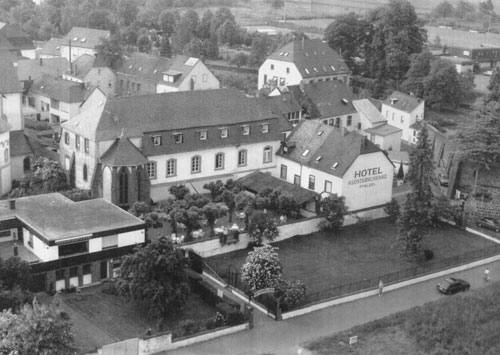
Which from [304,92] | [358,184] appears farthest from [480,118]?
[304,92]

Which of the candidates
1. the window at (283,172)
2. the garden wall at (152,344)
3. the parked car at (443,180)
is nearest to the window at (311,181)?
the window at (283,172)

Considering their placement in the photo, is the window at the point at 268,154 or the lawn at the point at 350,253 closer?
the lawn at the point at 350,253

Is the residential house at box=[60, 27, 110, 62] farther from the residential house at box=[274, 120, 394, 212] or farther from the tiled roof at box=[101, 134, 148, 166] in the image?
the tiled roof at box=[101, 134, 148, 166]

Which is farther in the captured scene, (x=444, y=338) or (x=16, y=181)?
(x=16, y=181)

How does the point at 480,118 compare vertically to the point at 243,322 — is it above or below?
above

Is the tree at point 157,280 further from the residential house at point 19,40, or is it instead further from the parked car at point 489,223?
the residential house at point 19,40

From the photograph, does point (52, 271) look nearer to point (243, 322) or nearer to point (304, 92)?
point (243, 322)

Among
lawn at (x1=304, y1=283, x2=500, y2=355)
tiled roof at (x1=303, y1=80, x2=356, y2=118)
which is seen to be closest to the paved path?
lawn at (x1=304, y1=283, x2=500, y2=355)
